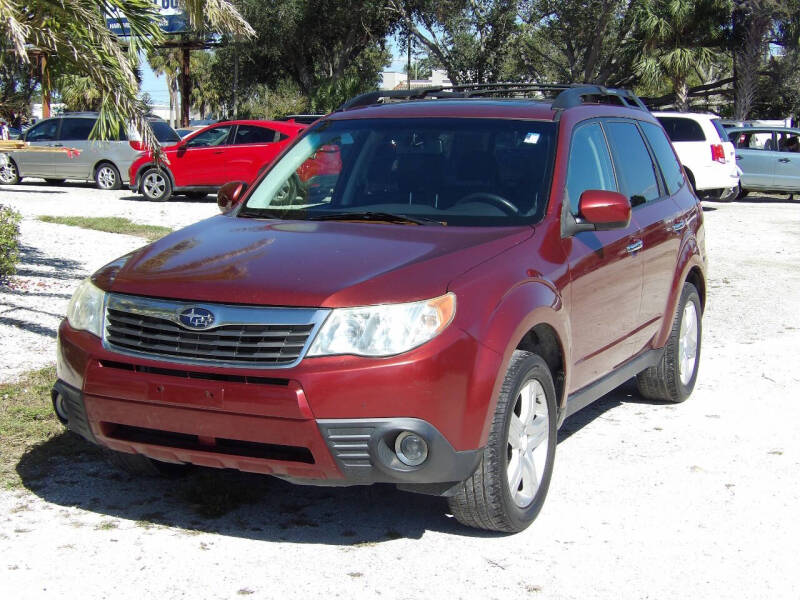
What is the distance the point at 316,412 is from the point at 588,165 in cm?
233

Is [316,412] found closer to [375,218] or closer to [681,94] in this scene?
[375,218]

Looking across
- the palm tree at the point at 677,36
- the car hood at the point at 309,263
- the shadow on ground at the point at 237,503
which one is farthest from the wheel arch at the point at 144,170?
the palm tree at the point at 677,36

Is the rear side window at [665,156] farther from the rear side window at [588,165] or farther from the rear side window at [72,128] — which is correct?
the rear side window at [72,128]

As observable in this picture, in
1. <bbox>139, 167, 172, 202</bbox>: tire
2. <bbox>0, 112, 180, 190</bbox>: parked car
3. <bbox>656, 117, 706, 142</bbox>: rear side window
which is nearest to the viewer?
<bbox>656, 117, 706, 142</bbox>: rear side window

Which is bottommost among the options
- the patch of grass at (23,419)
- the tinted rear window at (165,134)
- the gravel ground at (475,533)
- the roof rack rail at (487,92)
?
the gravel ground at (475,533)

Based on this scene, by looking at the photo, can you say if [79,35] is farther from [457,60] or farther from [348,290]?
[457,60]

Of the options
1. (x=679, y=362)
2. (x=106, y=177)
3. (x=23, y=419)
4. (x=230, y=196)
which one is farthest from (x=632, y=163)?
(x=106, y=177)

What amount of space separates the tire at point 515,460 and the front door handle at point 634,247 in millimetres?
1270

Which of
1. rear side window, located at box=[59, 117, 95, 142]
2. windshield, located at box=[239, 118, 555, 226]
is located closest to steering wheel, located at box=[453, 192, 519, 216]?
windshield, located at box=[239, 118, 555, 226]

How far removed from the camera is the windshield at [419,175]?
4.84m

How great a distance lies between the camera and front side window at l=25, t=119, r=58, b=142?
23.4 metres

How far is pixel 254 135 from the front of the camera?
20875 mm

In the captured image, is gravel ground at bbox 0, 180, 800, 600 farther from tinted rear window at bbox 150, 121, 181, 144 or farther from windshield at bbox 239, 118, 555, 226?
tinted rear window at bbox 150, 121, 181, 144

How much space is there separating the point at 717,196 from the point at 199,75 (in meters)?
56.0
